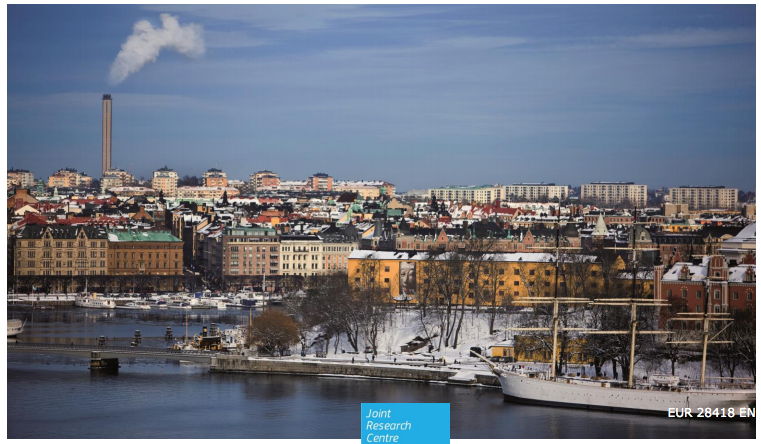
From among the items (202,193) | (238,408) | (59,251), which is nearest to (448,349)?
(238,408)

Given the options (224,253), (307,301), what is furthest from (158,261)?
(307,301)

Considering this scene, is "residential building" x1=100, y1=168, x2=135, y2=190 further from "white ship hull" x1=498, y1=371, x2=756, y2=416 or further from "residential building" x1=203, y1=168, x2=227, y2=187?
"white ship hull" x1=498, y1=371, x2=756, y2=416

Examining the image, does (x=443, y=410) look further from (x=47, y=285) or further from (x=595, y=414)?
(x=47, y=285)

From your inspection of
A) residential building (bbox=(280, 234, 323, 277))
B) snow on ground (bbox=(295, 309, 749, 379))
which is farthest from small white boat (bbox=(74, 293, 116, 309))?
snow on ground (bbox=(295, 309, 749, 379))

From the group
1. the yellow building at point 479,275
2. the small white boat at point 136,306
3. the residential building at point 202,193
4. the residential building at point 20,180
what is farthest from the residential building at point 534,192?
the yellow building at point 479,275

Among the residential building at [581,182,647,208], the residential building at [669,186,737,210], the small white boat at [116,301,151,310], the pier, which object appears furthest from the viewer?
the residential building at [581,182,647,208]

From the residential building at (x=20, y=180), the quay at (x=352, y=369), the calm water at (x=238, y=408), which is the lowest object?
the calm water at (x=238, y=408)

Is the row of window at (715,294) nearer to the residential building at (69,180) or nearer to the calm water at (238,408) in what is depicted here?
the calm water at (238,408)
